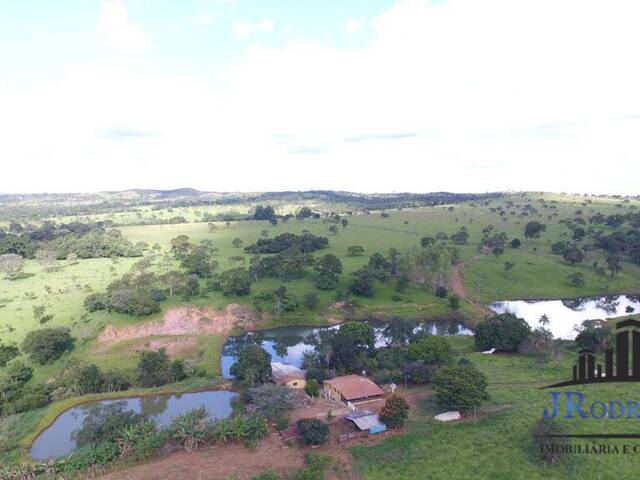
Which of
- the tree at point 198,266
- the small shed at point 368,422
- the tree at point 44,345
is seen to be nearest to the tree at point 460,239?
the tree at point 198,266

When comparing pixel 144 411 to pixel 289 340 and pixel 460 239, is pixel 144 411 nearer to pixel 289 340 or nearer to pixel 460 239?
pixel 289 340

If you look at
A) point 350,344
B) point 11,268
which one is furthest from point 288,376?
point 11,268

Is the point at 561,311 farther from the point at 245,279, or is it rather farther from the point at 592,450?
the point at 245,279

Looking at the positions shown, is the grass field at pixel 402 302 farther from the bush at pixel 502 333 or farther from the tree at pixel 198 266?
the tree at pixel 198 266

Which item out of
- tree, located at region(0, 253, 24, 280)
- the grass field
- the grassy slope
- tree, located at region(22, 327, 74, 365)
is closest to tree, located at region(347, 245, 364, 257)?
the grass field

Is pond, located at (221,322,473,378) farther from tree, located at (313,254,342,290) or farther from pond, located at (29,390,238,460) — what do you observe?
tree, located at (313,254,342,290)

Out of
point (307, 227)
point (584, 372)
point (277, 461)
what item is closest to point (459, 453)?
point (277, 461)
